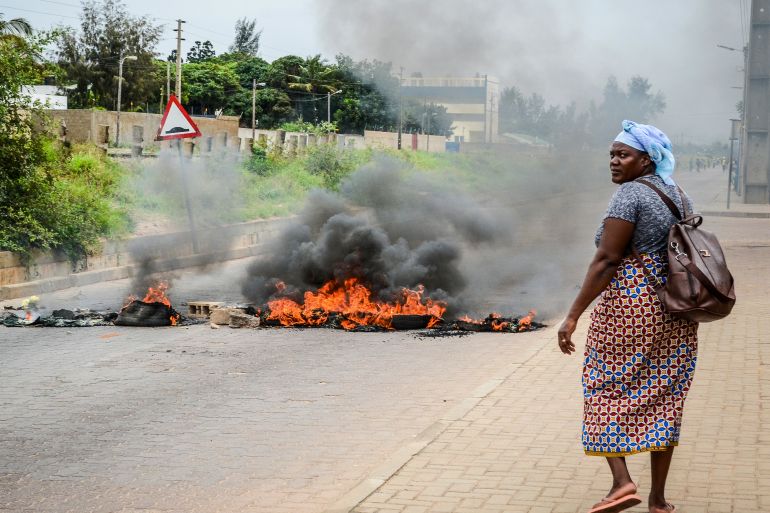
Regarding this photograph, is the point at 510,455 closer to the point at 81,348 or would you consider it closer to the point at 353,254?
the point at 81,348

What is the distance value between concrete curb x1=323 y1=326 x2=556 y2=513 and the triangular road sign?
11238 mm

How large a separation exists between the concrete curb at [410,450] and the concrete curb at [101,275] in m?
6.35

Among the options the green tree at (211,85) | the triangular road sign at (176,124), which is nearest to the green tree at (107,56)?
the green tree at (211,85)

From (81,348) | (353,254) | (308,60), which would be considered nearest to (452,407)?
(81,348)

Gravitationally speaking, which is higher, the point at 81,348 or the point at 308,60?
the point at 308,60

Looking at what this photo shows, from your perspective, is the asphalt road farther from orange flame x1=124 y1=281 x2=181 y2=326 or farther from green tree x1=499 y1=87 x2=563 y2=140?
green tree x1=499 y1=87 x2=563 y2=140

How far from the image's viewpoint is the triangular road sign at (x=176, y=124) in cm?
1855

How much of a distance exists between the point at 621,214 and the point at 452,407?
3256mm

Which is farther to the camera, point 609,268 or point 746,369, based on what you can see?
point 746,369

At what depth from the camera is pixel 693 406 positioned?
7000mm

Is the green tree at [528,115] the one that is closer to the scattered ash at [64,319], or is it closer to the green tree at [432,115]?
the green tree at [432,115]

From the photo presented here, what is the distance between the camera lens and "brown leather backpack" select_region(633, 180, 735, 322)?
4.32 m

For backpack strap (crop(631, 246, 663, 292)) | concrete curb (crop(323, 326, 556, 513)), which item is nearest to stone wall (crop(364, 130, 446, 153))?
concrete curb (crop(323, 326, 556, 513))

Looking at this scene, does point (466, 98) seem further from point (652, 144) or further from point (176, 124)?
point (652, 144)
